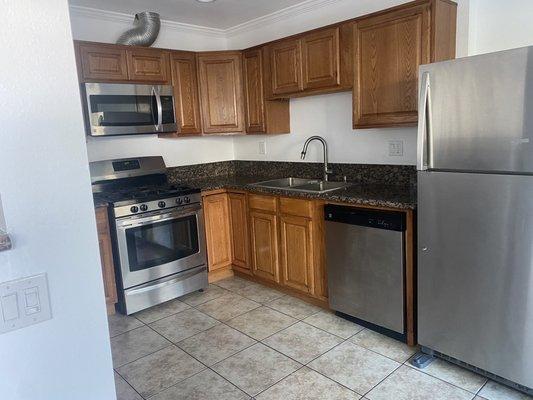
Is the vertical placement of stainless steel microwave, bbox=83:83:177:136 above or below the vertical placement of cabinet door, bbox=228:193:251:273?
above

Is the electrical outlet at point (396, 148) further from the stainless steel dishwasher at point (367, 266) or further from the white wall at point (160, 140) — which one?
the white wall at point (160, 140)

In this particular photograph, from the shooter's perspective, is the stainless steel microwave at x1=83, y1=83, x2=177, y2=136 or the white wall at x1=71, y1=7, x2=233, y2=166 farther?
the white wall at x1=71, y1=7, x2=233, y2=166

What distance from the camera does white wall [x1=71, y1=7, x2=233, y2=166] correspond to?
350 cm

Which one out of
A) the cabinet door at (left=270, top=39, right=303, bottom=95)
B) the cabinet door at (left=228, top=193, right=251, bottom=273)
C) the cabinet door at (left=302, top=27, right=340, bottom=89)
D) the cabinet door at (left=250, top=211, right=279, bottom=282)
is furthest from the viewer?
the cabinet door at (left=228, top=193, right=251, bottom=273)

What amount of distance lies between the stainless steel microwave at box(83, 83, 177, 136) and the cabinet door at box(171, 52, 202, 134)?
0.11 metres

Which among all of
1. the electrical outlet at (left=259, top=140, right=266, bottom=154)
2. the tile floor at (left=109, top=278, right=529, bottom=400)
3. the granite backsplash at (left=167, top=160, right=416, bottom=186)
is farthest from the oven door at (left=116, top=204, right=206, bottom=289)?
the electrical outlet at (left=259, top=140, right=266, bottom=154)

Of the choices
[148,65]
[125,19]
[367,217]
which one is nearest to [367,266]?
[367,217]

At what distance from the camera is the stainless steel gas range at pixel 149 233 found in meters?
3.14

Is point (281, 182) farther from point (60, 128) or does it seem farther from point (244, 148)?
point (60, 128)

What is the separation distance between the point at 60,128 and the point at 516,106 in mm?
1905

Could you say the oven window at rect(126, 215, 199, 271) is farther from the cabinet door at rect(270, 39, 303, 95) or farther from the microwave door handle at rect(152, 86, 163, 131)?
the cabinet door at rect(270, 39, 303, 95)

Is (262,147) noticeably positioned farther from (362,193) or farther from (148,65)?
(362,193)

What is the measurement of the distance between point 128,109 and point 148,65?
46cm

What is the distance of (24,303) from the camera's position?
0.91m
